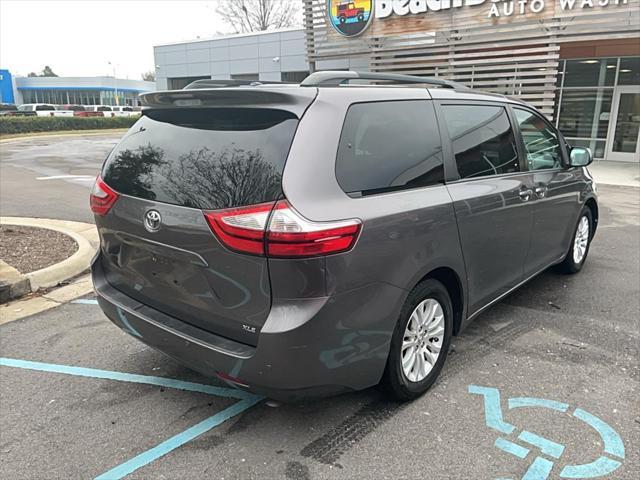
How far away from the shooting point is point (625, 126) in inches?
634

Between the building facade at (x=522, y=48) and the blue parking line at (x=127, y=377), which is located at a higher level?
the building facade at (x=522, y=48)

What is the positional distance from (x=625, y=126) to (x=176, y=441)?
1764cm

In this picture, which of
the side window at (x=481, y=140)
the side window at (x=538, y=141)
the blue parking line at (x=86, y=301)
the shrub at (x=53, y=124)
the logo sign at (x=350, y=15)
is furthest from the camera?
the shrub at (x=53, y=124)

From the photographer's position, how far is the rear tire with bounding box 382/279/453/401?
2.76 m

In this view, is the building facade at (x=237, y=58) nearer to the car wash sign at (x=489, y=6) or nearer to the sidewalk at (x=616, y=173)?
the car wash sign at (x=489, y=6)

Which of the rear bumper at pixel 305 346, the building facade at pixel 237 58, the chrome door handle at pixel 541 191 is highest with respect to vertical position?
the building facade at pixel 237 58

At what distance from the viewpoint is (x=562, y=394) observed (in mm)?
3107

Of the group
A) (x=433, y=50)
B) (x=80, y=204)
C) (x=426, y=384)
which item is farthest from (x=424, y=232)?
(x=433, y=50)

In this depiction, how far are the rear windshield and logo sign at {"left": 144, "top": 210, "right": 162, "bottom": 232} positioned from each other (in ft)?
0.26

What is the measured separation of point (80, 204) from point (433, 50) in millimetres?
10803

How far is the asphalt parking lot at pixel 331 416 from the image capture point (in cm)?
249

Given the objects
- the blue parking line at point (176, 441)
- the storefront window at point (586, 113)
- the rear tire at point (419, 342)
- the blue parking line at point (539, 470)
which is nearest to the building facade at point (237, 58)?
the storefront window at point (586, 113)

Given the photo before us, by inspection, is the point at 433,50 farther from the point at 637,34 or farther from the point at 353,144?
the point at 353,144

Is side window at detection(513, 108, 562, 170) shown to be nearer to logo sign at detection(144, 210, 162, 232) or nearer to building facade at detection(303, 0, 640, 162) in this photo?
logo sign at detection(144, 210, 162, 232)
